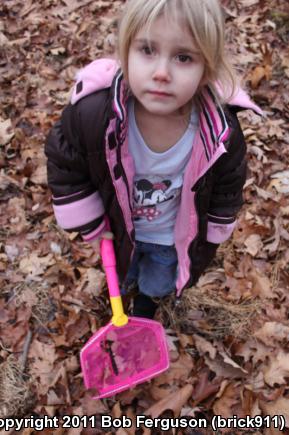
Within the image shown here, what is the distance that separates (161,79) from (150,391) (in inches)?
68.2

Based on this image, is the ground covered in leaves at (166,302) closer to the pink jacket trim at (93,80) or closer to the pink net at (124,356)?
the pink net at (124,356)

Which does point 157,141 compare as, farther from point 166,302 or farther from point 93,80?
point 166,302

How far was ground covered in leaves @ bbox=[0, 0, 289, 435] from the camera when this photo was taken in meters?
2.31

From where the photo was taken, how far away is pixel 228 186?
5.67ft

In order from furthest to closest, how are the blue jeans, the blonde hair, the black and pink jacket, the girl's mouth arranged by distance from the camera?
the blue jeans < the black and pink jacket < the girl's mouth < the blonde hair

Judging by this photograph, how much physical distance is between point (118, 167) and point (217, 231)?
605 millimetres

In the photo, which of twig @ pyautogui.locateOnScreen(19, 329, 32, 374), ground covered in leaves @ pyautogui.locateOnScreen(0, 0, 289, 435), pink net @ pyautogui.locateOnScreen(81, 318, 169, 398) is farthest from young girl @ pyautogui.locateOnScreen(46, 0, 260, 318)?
twig @ pyautogui.locateOnScreen(19, 329, 32, 374)

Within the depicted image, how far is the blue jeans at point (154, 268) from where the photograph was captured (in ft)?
6.92

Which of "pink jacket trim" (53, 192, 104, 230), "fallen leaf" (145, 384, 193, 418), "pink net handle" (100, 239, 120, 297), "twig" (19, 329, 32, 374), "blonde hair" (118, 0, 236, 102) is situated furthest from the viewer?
"twig" (19, 329, 32, 374)

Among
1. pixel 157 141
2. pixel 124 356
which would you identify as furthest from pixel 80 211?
pixel 124 356

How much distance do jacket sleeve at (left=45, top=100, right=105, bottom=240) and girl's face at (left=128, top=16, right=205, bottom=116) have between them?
29cm

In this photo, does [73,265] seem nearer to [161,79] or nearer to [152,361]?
[152,361]

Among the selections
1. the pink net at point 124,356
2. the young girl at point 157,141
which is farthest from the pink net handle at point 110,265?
the pink net at point 124,356

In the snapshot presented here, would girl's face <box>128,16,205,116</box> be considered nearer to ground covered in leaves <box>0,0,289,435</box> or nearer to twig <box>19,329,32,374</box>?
ground covered in leaves <box>0,0,289,435</box>
